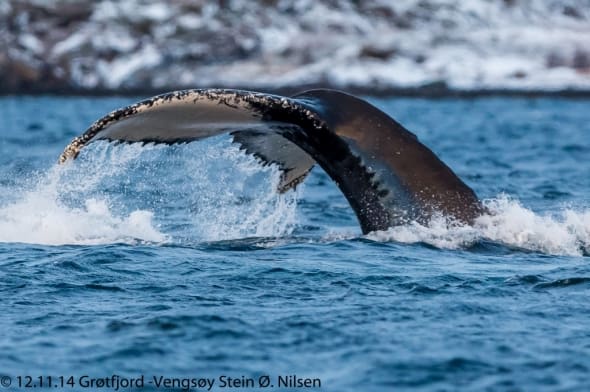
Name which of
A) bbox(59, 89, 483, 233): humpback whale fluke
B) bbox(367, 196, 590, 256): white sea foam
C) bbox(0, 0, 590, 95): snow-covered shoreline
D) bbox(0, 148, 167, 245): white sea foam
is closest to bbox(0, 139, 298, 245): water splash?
bbox(0, 148, 167, 245): white sea foam

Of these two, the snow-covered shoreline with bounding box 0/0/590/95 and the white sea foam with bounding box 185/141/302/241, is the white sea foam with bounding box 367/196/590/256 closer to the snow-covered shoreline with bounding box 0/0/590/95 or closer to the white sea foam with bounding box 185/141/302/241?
the white sea foam with bounding box 185/141/302/241

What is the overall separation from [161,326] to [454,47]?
88.3 meters

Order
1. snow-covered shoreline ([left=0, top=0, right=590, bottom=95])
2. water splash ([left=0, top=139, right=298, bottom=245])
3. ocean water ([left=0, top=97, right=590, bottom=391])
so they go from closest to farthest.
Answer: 1. ocean water ([left=0, top=97, right=590, bottom=391])
2. water splash ([left=0, top=139, right=298, bottom=245])
3. snow-covered shoreline ([left=0, top=0, right=590, bottom=95])

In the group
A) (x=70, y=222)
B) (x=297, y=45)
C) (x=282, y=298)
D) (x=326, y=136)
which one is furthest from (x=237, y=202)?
(x=297, y=45)

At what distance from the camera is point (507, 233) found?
1069 cm

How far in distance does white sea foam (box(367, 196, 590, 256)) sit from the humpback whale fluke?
259 mm

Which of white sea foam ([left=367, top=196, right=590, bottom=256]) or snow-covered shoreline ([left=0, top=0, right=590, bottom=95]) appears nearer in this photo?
white sea foam ([left=367, top=196, right=590, bottom=256])

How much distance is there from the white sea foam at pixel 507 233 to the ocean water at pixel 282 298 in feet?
0.06

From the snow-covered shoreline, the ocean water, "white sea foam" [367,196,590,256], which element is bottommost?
the ocean water

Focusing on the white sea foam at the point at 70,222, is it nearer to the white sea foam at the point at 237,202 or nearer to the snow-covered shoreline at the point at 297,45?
the white sea foam at the point at 237,202

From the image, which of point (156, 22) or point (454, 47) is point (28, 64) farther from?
point (454, 47)

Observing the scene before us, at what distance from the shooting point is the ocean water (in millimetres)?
7438

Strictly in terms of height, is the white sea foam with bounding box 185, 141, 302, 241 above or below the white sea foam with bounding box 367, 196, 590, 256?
above

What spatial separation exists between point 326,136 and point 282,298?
1225mm
